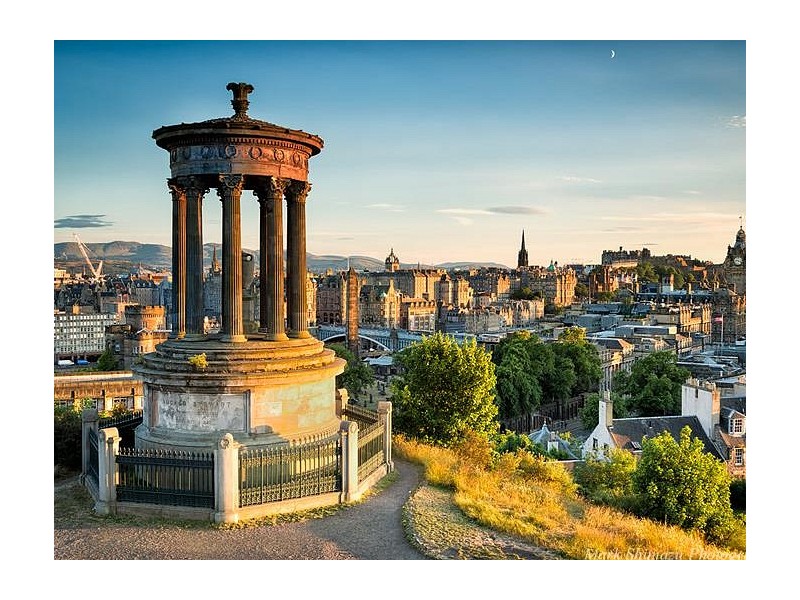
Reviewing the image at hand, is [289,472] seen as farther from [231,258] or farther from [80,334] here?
[80,334]

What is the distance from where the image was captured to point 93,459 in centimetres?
1485

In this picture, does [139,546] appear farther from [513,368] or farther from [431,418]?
[513,368]

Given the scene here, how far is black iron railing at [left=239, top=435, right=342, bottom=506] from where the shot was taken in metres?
13.0

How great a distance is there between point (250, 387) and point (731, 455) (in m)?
27.0

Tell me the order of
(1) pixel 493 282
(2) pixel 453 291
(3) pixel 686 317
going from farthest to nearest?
1. (1) pixel 493 282
2. (2) pixel 453 291
3. (3) pixel 686 317


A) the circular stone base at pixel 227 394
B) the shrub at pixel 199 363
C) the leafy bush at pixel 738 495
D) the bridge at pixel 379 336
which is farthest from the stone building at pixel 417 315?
the shrub at pixel 199 363

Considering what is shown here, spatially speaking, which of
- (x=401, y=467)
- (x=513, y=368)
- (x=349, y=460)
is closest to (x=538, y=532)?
(x=349, y=460)

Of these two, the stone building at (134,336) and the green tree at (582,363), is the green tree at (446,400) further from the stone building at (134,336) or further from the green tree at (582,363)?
the green tree at (582,363)

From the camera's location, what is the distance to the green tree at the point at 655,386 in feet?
162

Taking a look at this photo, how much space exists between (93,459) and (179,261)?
13.2 feet

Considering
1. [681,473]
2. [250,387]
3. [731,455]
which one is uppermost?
[250,387]

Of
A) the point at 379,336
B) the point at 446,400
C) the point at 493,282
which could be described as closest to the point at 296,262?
the point at 446,400

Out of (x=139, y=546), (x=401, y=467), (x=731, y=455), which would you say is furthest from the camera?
(x=731, y=455)

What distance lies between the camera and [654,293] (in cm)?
13250
